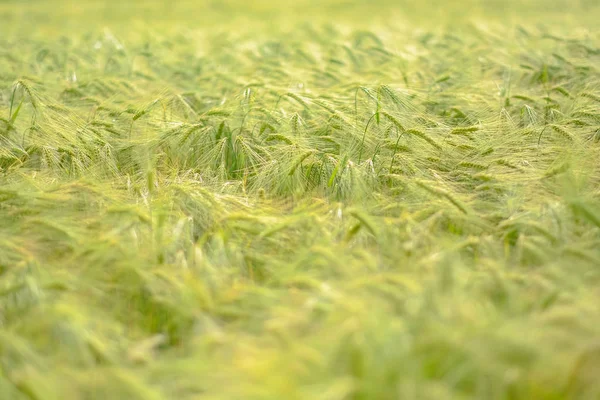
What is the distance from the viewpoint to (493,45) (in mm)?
5371

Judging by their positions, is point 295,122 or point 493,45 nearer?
point 295,122

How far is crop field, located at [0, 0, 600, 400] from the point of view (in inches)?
62.1

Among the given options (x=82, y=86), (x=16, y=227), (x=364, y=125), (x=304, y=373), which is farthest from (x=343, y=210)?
(x=82, y=86)

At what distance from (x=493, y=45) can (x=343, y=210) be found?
353cm

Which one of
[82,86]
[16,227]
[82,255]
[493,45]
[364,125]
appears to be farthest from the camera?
[493,45]

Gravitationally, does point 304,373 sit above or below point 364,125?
below

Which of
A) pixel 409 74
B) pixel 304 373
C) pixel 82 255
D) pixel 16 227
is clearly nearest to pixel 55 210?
pixel 16 227

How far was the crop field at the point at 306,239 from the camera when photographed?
1.58 metres

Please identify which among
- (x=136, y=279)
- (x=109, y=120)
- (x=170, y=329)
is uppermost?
(x=109, y=120)

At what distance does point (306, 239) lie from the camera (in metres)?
2.28

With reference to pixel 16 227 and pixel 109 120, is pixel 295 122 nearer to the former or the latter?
pixel 109 120

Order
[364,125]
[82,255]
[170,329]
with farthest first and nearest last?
[364,125] → [82,255] → [170,329]

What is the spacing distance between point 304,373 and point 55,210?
1393mm

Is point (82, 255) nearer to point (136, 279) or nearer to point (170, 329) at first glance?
point (136, 279)
